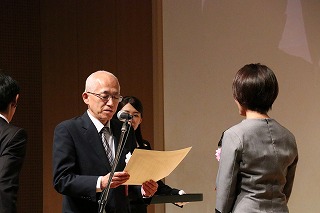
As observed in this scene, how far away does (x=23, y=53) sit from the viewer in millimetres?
5879

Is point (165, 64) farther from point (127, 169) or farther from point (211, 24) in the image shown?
point (127, 169)

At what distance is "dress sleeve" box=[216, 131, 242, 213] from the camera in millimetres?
2502

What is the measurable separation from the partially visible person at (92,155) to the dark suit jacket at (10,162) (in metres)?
0.18

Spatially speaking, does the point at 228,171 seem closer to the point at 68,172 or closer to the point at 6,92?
the point at 68,172

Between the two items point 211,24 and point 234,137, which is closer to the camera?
point 234,137

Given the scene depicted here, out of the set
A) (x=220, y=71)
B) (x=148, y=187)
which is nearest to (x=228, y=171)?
(x=148, y=187)

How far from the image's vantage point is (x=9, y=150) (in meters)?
2.83

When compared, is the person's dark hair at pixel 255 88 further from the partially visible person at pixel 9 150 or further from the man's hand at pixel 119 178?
the partially visible person at pixel 9 150

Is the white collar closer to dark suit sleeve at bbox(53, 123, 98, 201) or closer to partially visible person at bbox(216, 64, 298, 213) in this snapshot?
dark suit sleeve at bbox(53, 123, 98, 201)

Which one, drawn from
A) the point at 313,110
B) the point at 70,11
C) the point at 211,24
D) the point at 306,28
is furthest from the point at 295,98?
the point at 70,11

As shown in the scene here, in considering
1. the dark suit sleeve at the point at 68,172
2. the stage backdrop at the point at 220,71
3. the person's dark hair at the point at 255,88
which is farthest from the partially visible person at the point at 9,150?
the stage backdrop at the point at 220,71

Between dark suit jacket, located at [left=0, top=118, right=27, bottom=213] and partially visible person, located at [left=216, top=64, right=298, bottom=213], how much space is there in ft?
3.06

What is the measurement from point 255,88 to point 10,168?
116 cm

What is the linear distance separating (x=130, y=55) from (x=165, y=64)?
41cm
